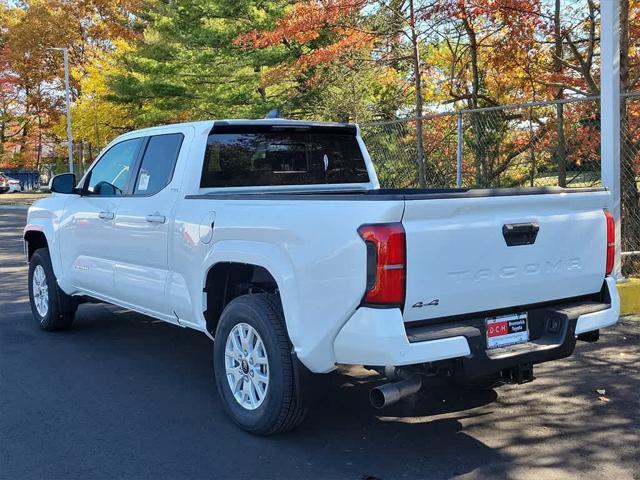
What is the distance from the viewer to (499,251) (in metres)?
3.70

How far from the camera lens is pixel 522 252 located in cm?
380

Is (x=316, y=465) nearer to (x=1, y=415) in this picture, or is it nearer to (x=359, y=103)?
(x=1, y=415)

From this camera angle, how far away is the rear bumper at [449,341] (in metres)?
3.37

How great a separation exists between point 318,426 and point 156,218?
6.44 feet

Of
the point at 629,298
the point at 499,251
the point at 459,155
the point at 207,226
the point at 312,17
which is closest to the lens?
the point at 499,251

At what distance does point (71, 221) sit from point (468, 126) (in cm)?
640

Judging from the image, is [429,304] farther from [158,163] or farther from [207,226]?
[158,163]

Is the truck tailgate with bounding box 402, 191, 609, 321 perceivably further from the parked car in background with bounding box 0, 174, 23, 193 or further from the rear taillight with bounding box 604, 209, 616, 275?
the parked car in background with bounding box 0, 174, 23, 193

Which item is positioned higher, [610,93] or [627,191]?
[610,93]

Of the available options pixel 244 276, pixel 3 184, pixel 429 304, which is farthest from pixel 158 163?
pixel 3 184

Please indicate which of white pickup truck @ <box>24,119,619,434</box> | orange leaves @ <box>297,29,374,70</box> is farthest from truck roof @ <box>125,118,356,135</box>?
orange leaves @ <box>297,29,374,70</box>

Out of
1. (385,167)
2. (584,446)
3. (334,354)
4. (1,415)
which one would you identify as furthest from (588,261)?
(385,167)

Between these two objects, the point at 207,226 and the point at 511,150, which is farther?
the point at 511,150

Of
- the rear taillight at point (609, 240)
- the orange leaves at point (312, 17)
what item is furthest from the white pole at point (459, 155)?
the rear taillight at point (609, 240)
